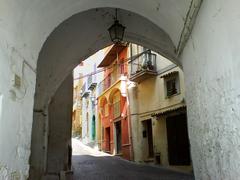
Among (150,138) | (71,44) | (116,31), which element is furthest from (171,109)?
(116,31)

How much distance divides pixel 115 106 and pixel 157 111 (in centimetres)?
624

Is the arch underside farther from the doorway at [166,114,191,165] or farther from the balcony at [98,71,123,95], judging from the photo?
the balcony at [98,71,123,95]

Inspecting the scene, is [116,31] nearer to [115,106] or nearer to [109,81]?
[115,106]

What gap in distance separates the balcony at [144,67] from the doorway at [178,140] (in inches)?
106

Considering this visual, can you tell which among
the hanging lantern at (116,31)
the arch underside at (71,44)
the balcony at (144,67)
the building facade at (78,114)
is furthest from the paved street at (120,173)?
the building facade at (78,114)

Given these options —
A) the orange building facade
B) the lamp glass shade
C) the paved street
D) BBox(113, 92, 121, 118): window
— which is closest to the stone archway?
the lamp glass shade

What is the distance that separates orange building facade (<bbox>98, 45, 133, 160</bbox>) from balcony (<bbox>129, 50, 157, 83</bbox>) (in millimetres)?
1775

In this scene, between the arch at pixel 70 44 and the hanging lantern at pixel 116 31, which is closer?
the hanging lantern at pixel 116 31

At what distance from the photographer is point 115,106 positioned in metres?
21.5

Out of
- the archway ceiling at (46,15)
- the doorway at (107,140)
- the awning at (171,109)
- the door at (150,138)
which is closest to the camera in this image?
the archway ceiling at (46,15)

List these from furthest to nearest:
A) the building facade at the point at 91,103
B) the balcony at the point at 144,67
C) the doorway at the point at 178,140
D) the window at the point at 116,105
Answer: the building facade at the point at 91,103 < the window at the point at 116,105 < the balcony at the point at 144,67 < the doorway at the point at 178,140

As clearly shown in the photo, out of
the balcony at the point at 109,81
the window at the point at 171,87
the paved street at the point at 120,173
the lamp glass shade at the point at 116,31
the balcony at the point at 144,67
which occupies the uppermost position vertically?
the balcony at the point at 109,81

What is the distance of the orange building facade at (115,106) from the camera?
18.8m

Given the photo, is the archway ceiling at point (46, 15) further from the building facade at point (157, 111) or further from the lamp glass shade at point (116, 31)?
the building facade at point (157, 111)
